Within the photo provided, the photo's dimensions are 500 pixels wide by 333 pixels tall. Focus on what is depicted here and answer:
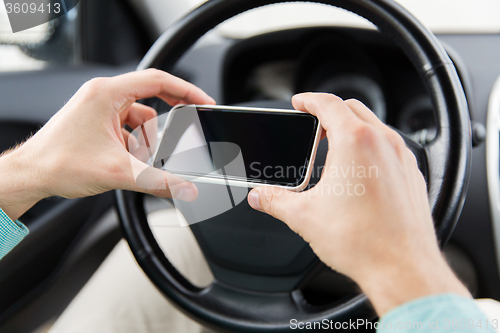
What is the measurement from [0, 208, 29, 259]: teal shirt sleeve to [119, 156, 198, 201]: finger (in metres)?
0.21

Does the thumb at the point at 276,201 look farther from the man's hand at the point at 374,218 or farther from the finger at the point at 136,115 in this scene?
the finger at the point at 136,115

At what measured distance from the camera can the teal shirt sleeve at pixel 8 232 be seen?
54 cm

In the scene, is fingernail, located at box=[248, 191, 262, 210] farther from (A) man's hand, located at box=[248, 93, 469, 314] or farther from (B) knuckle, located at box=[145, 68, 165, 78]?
(B) knuckle, located at box=[145, 68, 165, 78]

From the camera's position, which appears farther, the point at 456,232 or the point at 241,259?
the point at 456,232

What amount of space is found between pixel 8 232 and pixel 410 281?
597mm

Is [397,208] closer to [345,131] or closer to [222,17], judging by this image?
[345,131]

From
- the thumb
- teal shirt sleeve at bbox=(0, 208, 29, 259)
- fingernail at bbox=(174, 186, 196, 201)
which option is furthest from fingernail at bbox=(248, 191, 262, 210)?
teal shirt sleeve at bbox=(0, 208, 29, 259)

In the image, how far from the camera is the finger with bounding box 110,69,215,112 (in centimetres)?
55

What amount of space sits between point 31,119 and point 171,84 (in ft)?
1.86

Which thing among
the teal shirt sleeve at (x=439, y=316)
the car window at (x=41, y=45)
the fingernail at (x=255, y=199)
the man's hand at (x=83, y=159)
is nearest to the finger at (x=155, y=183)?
the man's hand at (x=83, y=159)

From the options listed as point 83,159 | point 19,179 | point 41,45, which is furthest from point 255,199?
point 41,45

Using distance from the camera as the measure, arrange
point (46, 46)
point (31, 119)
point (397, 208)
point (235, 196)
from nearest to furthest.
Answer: point (397, 208)
point (235, 196)
point (31, 119)
point (46, 46)

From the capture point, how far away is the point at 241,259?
612 mm

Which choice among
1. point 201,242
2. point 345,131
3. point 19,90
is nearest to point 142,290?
point 201,242
